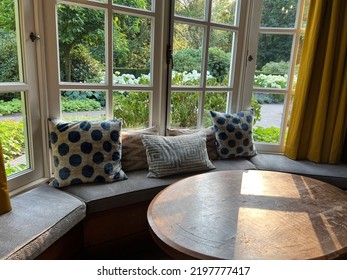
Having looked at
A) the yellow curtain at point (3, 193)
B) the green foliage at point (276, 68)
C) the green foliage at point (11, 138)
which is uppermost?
the green foliage at point (276, 68)

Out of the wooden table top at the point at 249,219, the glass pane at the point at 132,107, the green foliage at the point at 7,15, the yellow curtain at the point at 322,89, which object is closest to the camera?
the wooden table top at the point at 249,219

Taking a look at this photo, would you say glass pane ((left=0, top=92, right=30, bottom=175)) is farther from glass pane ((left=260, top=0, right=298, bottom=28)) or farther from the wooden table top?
glass pane ((left=260, top=0, right=298, bottom=28))

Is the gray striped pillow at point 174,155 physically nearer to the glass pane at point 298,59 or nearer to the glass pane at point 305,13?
the glass pane at point 298,59

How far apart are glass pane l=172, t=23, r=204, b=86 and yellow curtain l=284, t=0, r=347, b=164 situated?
2.91 feet

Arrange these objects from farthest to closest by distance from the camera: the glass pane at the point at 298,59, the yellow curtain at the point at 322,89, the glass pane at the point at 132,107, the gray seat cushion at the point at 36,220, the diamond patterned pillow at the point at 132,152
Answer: the glass pane at the point at 298,59 < the yellow curtain at the point at 322,89 < the glass pane at the point at 132,107 < the diamond patterned pillow at the point at 132,152 < the gray seat cushion at the point at 36,220

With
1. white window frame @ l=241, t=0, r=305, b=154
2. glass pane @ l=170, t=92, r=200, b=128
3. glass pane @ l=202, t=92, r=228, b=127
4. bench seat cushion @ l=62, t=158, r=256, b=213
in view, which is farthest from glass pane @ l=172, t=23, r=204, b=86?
bench seat cushion @ l=62, t=158, r=256, b=213

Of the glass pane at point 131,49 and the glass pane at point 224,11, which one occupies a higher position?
the glass pane at point 224,11

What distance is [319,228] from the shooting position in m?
1.18

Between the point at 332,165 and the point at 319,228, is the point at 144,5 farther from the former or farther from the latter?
the point at 332,165

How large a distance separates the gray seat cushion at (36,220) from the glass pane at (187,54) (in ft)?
4.26

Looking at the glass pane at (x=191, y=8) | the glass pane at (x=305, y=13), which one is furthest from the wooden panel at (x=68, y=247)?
the glass pane at (x=305, y=13)

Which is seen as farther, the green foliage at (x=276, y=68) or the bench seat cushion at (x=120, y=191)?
the green foliage at (x=276, y=68)

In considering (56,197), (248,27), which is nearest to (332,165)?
(248,27)

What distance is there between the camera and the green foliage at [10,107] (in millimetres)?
1589
